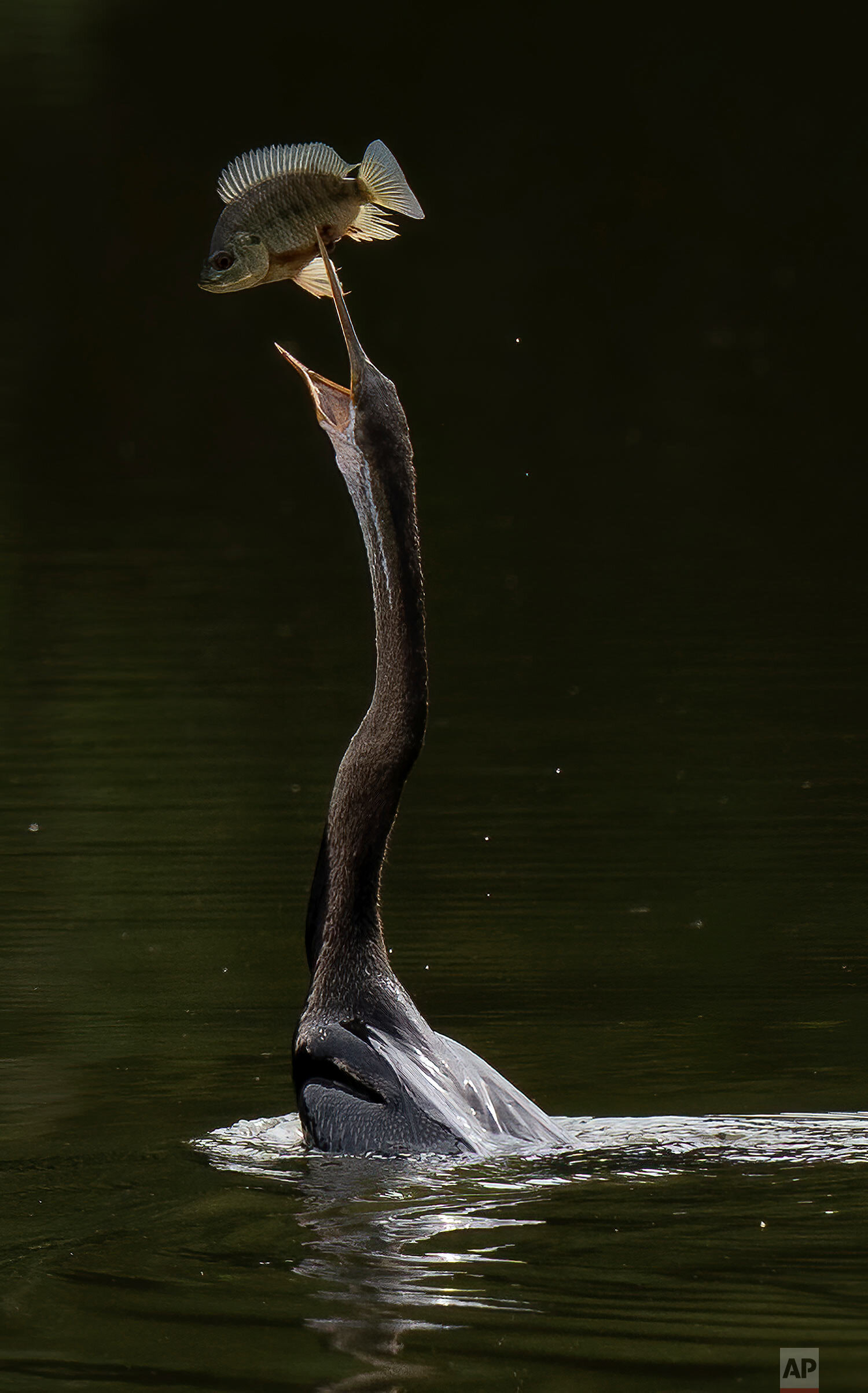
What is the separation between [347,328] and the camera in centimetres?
644

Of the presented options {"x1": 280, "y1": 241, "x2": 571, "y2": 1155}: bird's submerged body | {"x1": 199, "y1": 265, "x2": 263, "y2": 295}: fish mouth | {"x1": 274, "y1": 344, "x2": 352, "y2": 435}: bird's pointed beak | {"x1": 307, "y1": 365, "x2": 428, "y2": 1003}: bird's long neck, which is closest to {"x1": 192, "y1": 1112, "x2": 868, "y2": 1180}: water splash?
{"x1": 280, "y1": 241, "x2": 571, "y2": 1155}: bird's submerged body

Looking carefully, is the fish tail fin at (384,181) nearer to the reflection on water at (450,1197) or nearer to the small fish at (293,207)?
the small fish at (293,207)

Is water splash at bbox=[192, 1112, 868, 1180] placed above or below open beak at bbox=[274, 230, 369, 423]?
below

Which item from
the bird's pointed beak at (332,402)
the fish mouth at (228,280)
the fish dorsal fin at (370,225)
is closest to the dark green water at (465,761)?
the bird's pointed beak at (332,402)

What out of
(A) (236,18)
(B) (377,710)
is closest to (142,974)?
(B) (377,710)

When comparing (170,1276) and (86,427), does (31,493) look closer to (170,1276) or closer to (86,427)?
(86,427)

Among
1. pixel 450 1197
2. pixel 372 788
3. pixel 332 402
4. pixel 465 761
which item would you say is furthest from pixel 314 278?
pixel 465 761

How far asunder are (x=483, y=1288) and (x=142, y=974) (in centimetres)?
347

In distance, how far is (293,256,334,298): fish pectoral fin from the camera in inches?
268

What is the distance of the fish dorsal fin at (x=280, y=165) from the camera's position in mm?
6672

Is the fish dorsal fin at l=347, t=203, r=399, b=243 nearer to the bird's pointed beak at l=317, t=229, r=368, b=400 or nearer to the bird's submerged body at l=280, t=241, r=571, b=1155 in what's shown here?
the bird's pointed beak at l=317, t=229, r=368, b=400

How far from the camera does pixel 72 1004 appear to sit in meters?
7.73

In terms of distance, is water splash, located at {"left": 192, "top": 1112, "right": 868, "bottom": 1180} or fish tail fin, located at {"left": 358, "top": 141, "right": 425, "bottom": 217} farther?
fish tail fin, located at {"left": 358, "top": 141, "right": 425, "bottom": 217}

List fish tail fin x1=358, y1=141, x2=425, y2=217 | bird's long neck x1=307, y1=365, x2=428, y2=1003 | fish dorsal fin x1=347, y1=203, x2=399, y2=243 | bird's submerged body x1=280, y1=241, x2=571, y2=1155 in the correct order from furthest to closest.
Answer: fish dorsal fin x1=347, y1=203, x2=399, y2=243 → fish tail fin x1=358, y1=141, x2=425, y2=217 → bird's long neck x1=307, y1=365, x2=428, y2=1003 → bird's submerged body x1=280, y1=241, x2=571, y2=1155
